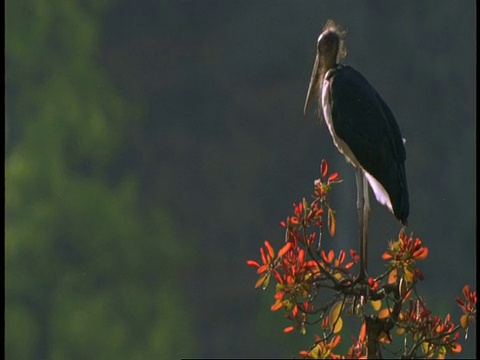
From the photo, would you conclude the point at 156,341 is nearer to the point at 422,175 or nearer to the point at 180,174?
the point at 180,174

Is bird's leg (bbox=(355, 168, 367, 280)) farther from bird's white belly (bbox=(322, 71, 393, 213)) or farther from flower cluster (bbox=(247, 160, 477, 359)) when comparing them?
flower cluster (bbox=(247, 160, 477, 359))

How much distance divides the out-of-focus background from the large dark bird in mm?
8327

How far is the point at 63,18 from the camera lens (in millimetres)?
15133

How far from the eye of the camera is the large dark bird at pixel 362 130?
185 inches

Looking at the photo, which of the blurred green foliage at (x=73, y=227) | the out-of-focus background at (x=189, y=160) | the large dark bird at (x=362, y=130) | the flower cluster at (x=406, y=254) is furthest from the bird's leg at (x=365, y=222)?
the blurred green foliage at (x=73, y=227)

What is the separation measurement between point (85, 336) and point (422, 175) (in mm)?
4576

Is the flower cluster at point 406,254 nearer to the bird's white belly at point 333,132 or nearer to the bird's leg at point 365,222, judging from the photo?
the bird's leg at point 365,222

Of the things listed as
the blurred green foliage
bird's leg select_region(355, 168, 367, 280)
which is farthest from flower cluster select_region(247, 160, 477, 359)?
the blurred green foliage

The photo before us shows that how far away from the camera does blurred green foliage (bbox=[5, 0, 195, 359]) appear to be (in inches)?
532

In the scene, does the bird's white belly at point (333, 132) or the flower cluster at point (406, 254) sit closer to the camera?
the flower cluster at point (406, 254)

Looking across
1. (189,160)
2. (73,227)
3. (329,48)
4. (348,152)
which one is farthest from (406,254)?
(189,160)

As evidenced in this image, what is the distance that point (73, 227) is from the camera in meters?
14.0

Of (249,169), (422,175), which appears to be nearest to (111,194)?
(249,169)

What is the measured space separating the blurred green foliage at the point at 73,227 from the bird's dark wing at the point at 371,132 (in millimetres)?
8556
